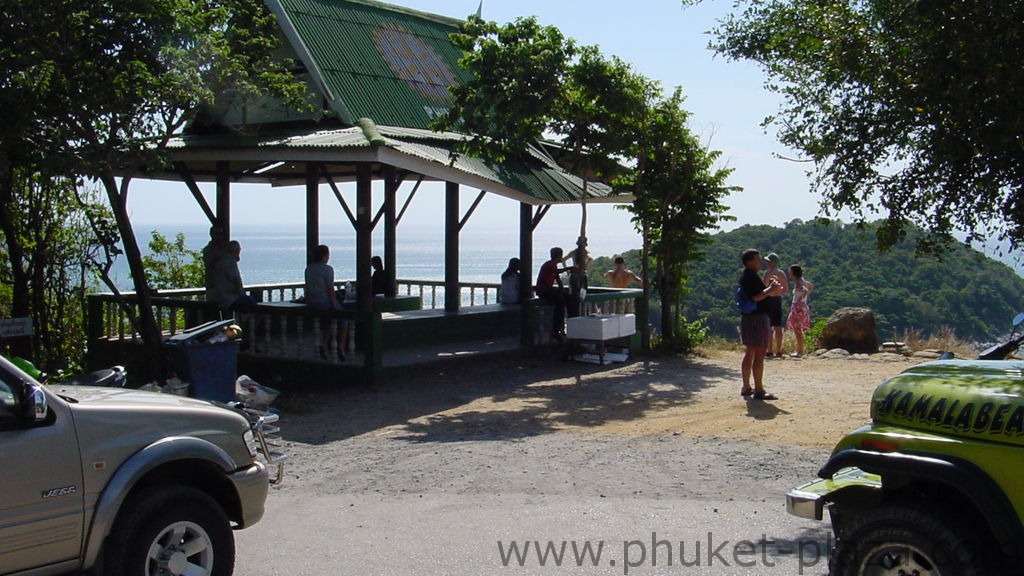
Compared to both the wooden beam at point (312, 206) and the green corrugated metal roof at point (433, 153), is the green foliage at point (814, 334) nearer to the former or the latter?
the green corrugated metal roof at point (433, 153)

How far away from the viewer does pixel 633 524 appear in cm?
697

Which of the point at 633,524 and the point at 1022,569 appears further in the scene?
the point at 633,524

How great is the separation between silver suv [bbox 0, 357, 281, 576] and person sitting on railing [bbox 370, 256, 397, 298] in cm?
1283

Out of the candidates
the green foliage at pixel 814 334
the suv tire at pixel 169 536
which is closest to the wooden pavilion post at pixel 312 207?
the green foliage at pixel 814 334

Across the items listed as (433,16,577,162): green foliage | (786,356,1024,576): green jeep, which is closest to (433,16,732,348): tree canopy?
(433,16,577,162): green foliage

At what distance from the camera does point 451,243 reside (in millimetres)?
16188

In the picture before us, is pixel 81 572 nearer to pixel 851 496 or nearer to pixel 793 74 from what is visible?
pixel 851 496

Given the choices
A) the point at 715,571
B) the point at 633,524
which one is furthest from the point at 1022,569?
the point at 633,524

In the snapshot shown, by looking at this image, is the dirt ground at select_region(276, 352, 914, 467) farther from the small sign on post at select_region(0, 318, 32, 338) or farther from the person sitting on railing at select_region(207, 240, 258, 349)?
the small sign on post at select_region(0, 318, 32, 338)

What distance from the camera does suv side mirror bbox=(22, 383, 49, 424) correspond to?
4.66m

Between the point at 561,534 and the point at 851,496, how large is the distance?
220 centimetres

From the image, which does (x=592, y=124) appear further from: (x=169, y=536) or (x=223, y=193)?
(x=169, y=536)

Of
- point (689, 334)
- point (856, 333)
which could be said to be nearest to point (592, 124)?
point (689, 334)

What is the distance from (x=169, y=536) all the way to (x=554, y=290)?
12.0 meters
